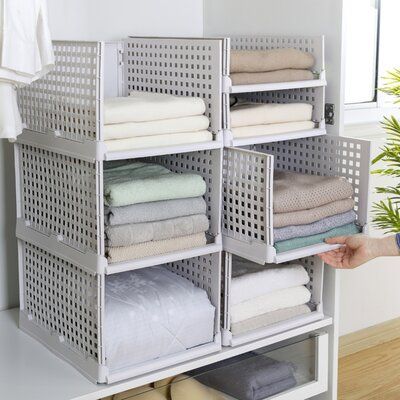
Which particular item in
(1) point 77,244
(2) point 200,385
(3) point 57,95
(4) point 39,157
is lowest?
(2) point 200,385

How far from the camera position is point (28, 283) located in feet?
7.36

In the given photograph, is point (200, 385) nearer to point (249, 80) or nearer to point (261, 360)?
point (261, 360)

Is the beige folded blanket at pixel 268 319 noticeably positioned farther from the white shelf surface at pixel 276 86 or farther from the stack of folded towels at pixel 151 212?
the white shelf surface at pixel 276 86

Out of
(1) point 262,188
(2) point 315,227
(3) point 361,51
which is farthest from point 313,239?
(3) point 361,51

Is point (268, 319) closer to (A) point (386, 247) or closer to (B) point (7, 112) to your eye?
(A) point (386, 247)

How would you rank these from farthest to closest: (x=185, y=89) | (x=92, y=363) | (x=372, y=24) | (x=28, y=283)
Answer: (x=372, y=24)
(x=28, y=283)
(x=185, y=89)
(x=92, y=363)

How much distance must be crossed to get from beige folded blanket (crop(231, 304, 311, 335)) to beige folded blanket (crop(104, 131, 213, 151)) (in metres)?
0.51

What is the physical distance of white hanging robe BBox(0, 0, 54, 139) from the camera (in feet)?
5.03

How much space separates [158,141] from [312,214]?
1.50ft

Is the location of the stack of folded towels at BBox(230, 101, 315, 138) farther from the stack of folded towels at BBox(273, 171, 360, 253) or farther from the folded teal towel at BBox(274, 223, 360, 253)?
the folded teal towel at BBox(274, 223, 360, 253)

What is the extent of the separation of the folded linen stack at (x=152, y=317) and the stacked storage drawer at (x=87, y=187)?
0.05 ft

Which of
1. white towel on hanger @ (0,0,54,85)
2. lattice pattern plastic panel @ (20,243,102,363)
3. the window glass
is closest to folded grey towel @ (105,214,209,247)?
lattice pattern plastic panel @ (20,243,102,363)

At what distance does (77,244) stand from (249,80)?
0.61 meters

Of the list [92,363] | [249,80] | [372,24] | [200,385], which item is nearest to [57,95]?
[249,80]
